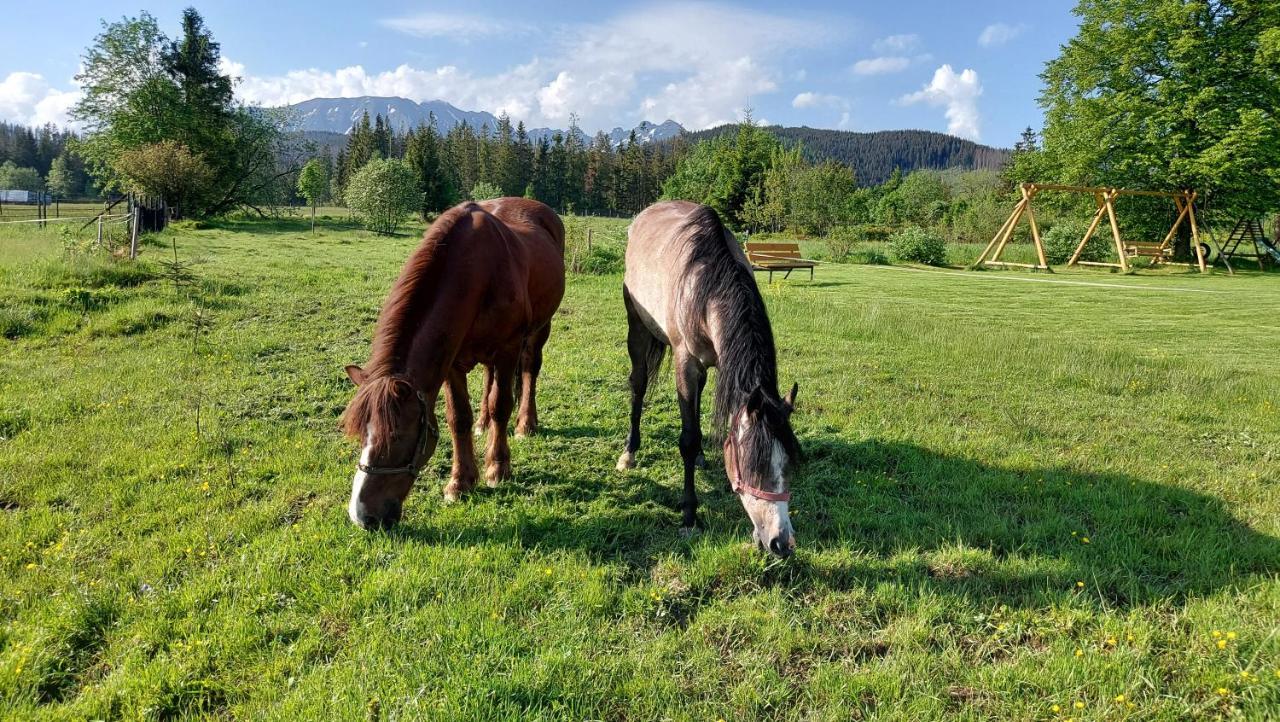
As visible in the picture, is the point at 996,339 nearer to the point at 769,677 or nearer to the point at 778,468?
the point at 778,468

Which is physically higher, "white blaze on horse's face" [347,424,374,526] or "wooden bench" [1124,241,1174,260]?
"wooden bench" [1124,241,1174,260]

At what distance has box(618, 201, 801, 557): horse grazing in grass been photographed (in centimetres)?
309

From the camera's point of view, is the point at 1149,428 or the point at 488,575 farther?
the point at 1149,428

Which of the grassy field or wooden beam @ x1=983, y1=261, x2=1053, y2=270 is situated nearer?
the grassy field

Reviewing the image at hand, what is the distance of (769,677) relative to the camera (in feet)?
8.47

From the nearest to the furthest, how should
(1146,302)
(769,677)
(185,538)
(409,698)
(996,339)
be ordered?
(409,698)
(769,677)
(185,538)
(996,339)
(1146,302)

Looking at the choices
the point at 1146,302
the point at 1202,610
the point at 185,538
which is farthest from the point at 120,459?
the point at 1146,302

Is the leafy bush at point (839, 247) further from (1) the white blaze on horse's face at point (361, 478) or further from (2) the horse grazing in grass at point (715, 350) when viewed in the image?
(1) the white blaze on horse's face at point (361, 478)

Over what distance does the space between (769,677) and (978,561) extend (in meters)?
1.72

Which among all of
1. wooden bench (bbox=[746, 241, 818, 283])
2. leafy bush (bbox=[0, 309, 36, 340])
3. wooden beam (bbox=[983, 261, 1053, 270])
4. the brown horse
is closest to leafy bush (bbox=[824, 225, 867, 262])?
wooden beam (bbox=[983, 261, 1053, 270])

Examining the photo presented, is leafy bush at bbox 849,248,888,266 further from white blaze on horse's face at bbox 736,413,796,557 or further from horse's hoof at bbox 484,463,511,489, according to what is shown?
white blaze on horse's face at bbox 736,413,796,557

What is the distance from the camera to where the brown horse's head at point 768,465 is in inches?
120

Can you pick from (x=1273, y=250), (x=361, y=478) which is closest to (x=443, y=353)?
(x=361, y=478)

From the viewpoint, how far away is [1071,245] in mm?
26156
